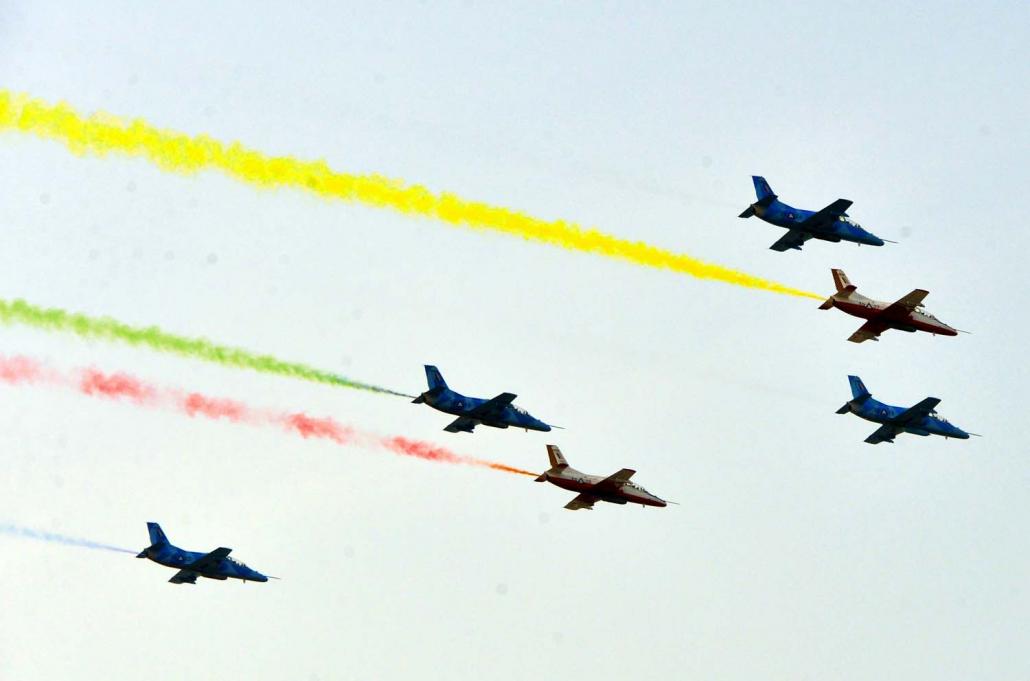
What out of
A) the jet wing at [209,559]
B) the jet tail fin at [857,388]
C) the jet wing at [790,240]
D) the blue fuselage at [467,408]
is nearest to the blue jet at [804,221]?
the jet wing at [790,240]

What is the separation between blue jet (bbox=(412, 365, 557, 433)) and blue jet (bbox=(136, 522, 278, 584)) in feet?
36.9

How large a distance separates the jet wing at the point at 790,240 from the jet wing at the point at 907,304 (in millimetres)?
4360

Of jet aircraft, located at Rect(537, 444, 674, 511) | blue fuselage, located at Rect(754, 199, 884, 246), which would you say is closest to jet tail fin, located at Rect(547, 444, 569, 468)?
jet aircraft, located at Rect(537, 444, 674, 511)

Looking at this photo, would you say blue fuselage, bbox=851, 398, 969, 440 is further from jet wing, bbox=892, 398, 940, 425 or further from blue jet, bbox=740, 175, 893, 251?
blue jet, bbox=740, 175, 893, 251

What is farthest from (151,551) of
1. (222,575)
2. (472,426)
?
(472,426)

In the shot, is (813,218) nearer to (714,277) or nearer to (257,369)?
(714,277)

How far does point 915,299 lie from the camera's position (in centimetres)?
7050

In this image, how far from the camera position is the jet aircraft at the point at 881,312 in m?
70.3

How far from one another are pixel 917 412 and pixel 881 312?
→ 665cm

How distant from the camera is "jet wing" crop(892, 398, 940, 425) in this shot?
74812 mm

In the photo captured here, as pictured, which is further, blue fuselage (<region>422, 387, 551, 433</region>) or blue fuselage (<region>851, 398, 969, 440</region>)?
blue fuselage (<region>851, 398, 969, 440</region>)

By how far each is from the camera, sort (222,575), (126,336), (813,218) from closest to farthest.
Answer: (126,336) < (813,218) < (222,575)

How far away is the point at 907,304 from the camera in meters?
70.7

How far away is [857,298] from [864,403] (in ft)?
22.6
